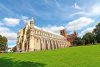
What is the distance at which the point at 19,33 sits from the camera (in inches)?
5285

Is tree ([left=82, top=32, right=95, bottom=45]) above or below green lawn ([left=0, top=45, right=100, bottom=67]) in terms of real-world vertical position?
above

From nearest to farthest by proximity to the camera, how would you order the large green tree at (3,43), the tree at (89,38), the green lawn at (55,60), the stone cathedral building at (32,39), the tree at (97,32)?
the green lawn at (55,60), the large green tree at (3,43), the tree at (97,32), the tree at (89,38), the stone cathedral building at (32,39)

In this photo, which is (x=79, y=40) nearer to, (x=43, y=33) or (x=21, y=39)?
(x=43, y=33)

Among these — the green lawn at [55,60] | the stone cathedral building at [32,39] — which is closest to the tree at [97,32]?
the stone cathedral building at [32,39]

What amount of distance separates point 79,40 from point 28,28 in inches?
1564

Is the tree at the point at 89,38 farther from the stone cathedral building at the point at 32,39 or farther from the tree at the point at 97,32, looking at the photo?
the stone cathedral building at the point at 32,39

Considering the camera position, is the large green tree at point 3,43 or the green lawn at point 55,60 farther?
the large green tree at point 3,43

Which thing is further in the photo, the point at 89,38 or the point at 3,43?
the point at 89,38

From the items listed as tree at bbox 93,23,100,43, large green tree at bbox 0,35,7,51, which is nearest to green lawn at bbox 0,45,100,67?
large green tree at bbox 0,35,7,51

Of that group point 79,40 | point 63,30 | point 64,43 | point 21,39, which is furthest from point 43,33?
point 63,30

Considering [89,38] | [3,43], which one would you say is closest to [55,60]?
[3,43]

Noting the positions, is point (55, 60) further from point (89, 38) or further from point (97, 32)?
point (89, 38)

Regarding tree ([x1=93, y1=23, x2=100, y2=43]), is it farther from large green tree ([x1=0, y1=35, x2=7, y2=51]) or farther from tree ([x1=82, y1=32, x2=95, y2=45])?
large green tree ([x1=0, y1=35, x2=7, y2=51])

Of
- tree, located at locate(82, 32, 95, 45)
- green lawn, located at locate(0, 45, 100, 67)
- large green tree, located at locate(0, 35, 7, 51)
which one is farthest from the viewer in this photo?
tree, located at locate(82, 32, 95, 45)
